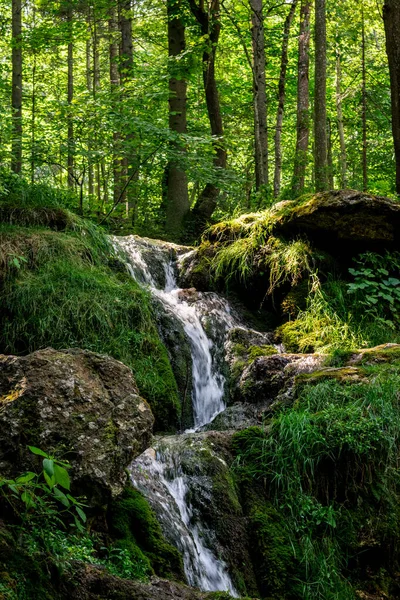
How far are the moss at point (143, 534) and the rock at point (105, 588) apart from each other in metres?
0.79

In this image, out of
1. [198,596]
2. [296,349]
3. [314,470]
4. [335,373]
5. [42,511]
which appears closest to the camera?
[42,511]

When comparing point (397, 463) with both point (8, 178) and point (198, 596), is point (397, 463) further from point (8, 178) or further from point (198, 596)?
point (8, 178)

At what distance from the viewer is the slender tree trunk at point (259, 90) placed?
453 inches

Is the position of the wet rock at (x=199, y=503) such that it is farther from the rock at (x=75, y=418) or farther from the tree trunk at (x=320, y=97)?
the tree trunk at (x=320, y=97)

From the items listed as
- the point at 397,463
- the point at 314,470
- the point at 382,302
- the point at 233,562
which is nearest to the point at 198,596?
the point at 233,562

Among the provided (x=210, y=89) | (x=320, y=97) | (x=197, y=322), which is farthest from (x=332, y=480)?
(x=210, y=89)

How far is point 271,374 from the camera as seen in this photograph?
6484mm

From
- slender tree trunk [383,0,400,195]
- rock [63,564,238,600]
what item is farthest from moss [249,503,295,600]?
slender tree trunk [383,0,400,195]

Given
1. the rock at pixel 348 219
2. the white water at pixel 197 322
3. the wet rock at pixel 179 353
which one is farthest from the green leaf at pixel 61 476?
the rock at pixel 348 219

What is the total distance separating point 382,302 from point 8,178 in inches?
210

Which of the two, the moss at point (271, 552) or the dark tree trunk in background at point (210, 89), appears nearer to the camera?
the moss at point (271, 552)

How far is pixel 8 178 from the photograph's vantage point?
7797mm

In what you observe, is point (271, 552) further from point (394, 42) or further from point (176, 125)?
point (176, 125)

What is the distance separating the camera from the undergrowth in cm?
438
